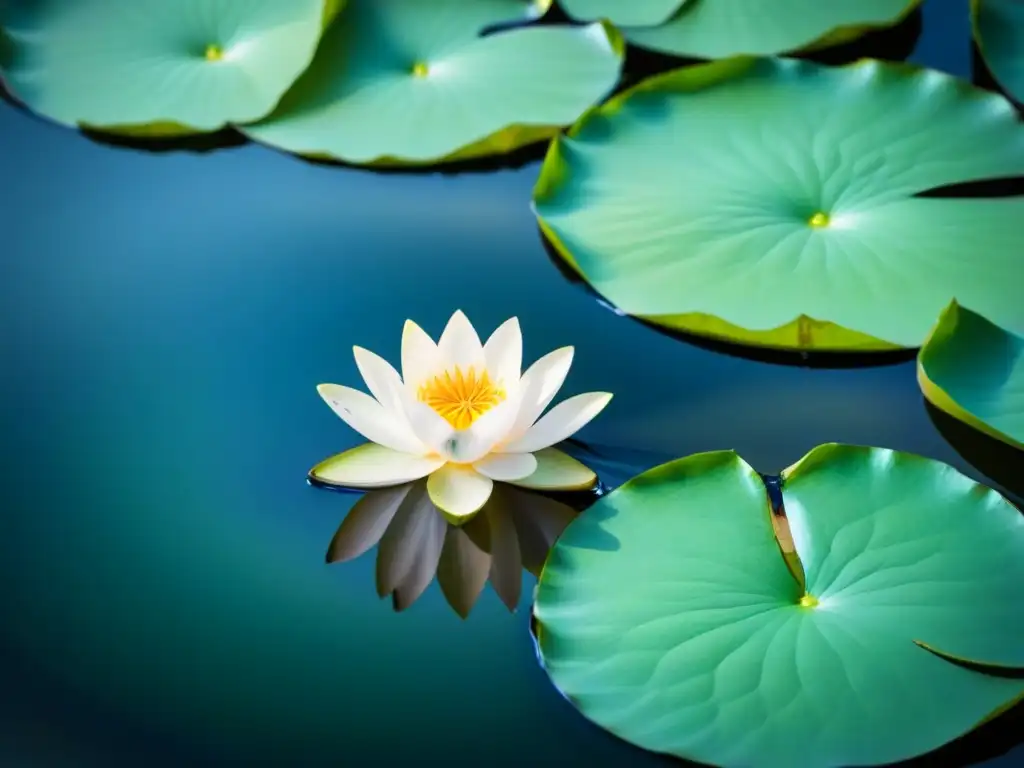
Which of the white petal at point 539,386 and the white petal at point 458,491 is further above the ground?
the white petal at point 539,386

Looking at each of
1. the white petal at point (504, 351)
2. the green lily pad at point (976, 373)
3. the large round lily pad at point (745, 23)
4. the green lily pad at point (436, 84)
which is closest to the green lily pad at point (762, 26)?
the large round lily pad at point (745, 23)

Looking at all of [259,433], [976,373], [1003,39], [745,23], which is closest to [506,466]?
[259,433]

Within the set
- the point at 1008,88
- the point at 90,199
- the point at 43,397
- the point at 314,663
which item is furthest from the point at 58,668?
the point at 1008,88

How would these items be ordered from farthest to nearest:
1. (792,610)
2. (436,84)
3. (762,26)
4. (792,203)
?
1. (762,26)
2. (436,84)
3. (792,203)
4. (792,610)

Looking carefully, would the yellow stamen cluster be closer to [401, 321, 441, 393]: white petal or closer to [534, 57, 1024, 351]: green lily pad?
[401, 321, 441, 393]: white petal

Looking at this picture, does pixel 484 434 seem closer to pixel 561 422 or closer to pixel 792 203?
pixel 561 422

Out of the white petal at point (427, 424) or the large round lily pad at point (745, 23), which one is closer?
the white petal at point (427, 424)

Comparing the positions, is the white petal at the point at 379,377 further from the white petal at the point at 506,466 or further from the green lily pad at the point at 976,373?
the green lily pad at the point at 976,373

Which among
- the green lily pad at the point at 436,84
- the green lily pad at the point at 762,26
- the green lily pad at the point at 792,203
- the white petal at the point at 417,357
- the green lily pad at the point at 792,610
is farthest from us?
the green lily pad at the point at 762,26
